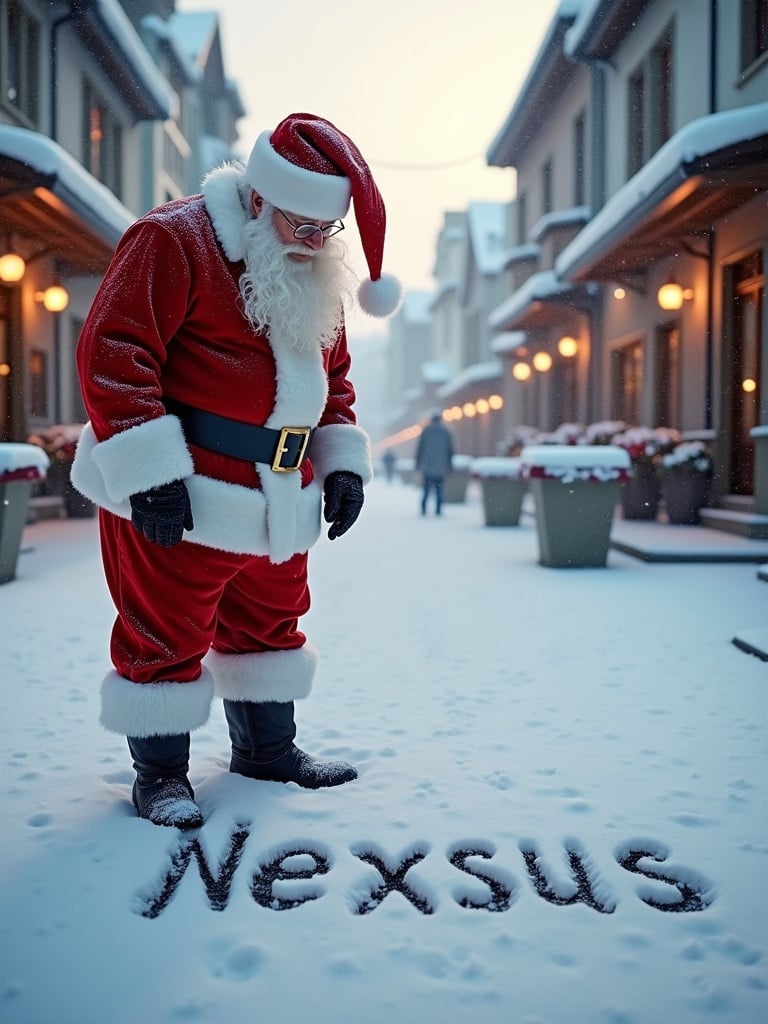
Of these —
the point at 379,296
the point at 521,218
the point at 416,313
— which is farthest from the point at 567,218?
the point at 416,313

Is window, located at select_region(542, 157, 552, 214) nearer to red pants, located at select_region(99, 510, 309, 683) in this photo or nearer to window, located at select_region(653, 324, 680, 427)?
window, located at select_region(653, 324, 680, 427)

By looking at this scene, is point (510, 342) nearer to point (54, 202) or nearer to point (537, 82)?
point (537, 82)

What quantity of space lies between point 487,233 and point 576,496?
21.8 metres

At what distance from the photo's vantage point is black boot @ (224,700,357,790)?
102 inches

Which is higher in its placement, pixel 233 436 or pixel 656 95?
pixel 656 95

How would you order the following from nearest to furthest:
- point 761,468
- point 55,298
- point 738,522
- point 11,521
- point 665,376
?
point 11,521 < point 761,468 < point 738,522 < point 55,298 < point 665,376

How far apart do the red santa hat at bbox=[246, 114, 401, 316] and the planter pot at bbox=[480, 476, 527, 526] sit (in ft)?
30.1

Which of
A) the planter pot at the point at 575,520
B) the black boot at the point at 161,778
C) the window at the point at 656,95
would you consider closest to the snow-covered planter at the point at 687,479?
the planter pot at the point at 575,520

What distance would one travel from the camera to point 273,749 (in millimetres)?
2607

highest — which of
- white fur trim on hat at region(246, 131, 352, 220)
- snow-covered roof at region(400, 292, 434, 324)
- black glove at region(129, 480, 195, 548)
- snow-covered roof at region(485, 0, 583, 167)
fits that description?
snow-covered roof at region(400, 292, 434, 324)

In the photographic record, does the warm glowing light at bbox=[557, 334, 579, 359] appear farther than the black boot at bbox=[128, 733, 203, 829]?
Yes

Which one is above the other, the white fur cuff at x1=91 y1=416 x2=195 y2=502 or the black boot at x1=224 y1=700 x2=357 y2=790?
the white fur cuff at x1=91 y1=416 x2=195 y2=502

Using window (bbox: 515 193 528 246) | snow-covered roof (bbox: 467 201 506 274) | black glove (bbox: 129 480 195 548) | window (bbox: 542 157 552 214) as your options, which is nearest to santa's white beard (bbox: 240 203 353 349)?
black glove (bbox: 129 480 195 548)

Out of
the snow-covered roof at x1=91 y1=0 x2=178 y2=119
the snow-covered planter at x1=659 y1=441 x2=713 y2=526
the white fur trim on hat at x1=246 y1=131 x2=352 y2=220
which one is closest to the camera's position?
the white fur trim on hat at x1=246 y1=131 x2=352 y2=220
